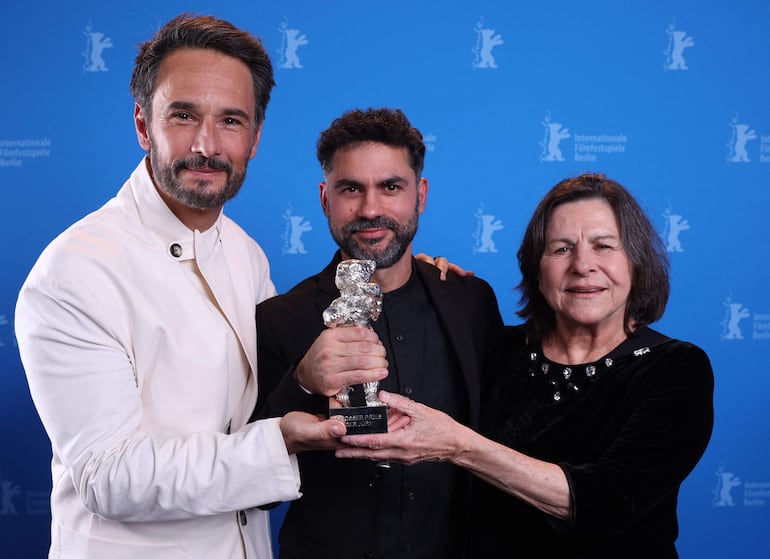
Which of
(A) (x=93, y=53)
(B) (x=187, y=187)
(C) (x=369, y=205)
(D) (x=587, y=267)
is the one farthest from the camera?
(A) (x=93, y=53)

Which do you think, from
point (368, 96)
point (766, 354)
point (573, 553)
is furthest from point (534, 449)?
point (766, 354)

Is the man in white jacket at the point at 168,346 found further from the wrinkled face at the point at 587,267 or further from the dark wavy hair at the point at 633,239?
the dark wavy hair at the point at 633,239

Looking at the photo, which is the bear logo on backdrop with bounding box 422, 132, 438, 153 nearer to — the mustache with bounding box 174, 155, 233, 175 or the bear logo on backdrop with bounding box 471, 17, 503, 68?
the bear logo on backdrop with bounding box 471, 17, 503, 68

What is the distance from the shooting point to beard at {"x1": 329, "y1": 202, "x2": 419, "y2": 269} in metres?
2.39

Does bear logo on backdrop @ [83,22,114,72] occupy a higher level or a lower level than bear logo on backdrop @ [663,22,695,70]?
lower

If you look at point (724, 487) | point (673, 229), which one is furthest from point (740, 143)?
point (724, 487)

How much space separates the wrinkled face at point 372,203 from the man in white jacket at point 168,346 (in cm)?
33

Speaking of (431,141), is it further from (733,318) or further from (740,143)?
(733,318)

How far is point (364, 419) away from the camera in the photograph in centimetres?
190

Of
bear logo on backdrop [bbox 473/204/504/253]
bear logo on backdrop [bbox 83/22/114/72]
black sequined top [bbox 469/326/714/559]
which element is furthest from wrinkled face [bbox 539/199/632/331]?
bear logo on backdrop [bbox 83/22/114/72]

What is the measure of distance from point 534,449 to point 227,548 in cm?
90

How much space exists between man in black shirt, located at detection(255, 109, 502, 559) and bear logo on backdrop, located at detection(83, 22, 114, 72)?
1.88m

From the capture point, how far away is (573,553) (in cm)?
207

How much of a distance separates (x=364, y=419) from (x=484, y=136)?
2423mm
